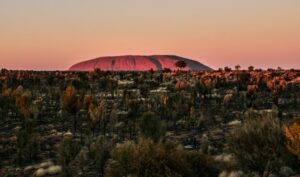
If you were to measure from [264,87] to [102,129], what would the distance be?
107 ft

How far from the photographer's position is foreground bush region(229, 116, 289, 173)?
18469 mm

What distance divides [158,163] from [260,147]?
6458 mm

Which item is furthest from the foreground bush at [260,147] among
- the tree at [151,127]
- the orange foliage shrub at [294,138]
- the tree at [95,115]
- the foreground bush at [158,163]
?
the tree at [95,115]

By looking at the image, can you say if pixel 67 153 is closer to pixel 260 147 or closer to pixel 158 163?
pixel 158 163

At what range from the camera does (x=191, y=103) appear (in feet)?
155

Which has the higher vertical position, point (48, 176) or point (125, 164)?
point (125, 164)

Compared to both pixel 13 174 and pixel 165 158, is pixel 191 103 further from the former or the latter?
pixel 165 158

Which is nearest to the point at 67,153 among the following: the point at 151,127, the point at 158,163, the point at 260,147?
the point at 151,127

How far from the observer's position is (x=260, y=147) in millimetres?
18891

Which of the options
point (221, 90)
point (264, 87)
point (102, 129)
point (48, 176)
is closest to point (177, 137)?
point (102, 129)

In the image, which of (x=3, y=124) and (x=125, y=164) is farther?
(x=3, y=124)

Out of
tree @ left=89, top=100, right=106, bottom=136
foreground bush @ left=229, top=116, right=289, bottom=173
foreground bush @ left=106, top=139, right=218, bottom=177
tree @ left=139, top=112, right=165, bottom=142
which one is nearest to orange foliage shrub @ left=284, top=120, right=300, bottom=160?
foreground bush @ left=229, top=116, right=289, bottom=173

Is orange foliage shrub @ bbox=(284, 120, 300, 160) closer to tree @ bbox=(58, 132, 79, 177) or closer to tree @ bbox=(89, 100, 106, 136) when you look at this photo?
tree @ bbox=(58, 132, 79, 177)

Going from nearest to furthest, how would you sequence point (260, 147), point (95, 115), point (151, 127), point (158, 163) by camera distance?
point (158, 163), point (260, 147), point (151, 127), point (95, 115)
